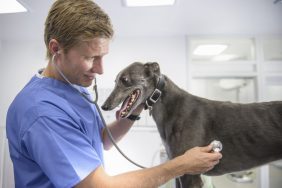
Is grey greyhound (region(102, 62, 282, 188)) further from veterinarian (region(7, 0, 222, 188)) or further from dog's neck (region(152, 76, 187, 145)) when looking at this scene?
veterinarian (region(7, 0, 222, 188))

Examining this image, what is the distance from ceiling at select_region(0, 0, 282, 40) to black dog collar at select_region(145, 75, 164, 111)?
2.16 meters

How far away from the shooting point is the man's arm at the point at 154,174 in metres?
0.70

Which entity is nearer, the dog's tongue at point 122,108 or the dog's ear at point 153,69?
the dog's tongue at point 122,108

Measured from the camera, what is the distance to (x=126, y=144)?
9.95 ft

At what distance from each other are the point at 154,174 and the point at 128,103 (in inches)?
12.2

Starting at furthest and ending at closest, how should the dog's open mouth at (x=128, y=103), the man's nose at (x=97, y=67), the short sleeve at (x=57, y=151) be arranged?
the dog's open mouth at (x=128, y=103), the man's nose at (x=97, y=67), the short sleeve at (x=57, y=151)

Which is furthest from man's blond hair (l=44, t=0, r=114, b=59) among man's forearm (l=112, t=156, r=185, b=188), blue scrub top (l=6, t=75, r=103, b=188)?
man's forearm (l=112, t=156, r=185, b=188)

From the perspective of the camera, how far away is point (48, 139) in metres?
0.67

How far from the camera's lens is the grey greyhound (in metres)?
0.98

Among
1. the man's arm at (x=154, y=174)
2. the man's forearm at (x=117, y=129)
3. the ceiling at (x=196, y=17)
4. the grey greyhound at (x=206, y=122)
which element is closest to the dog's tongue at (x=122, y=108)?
the grey greyhound at (x=206, y=122)

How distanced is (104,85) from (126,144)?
0.74 meters

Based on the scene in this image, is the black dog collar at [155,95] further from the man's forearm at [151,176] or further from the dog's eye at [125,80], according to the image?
the man's forearm at [151,176]

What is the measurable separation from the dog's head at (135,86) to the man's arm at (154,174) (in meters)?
0.28

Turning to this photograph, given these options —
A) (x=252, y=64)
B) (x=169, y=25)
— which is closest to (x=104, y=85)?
(x=169, y=25)
